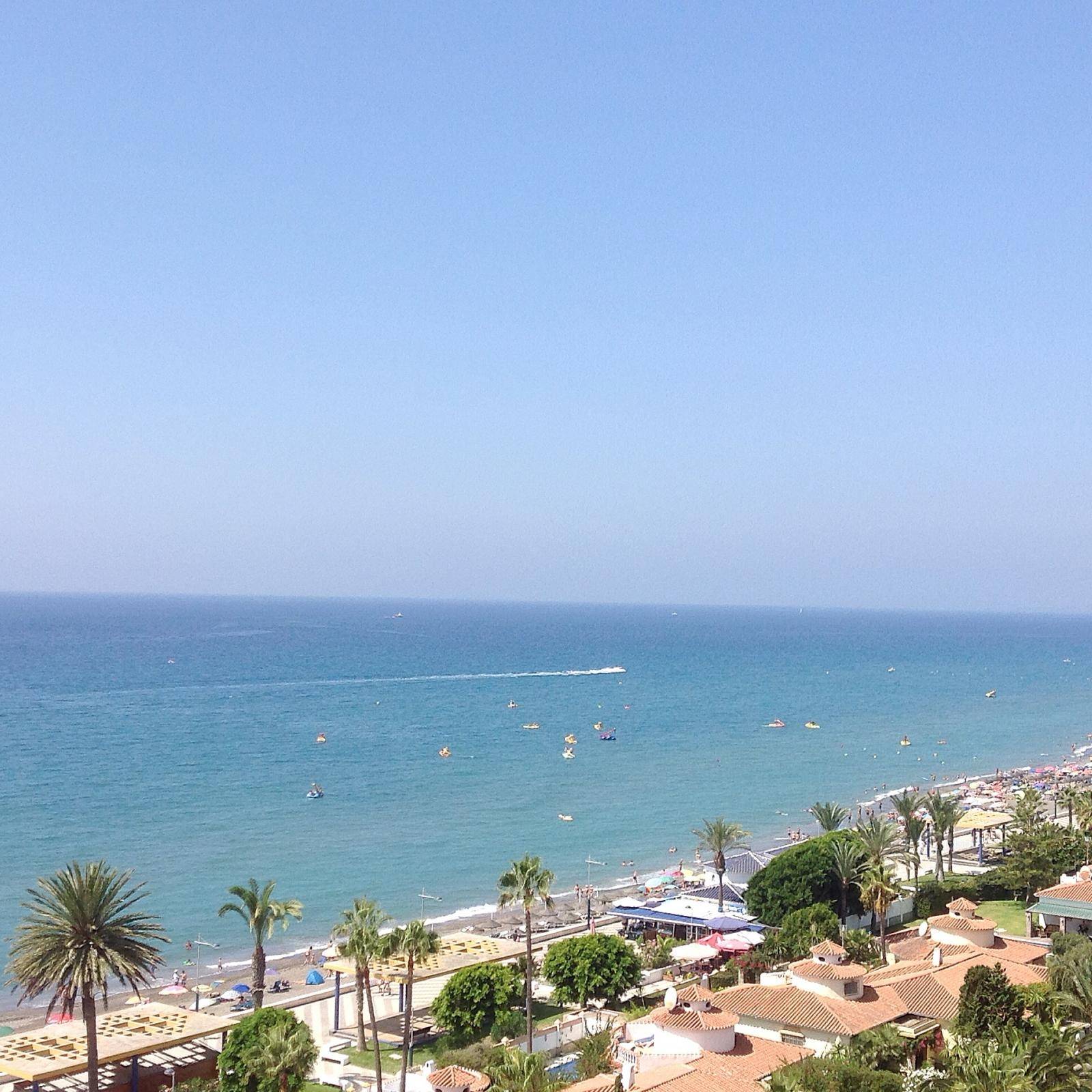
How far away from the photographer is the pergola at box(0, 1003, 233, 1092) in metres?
30.3

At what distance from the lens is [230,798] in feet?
265

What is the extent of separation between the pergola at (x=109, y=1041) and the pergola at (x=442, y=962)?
4829mm

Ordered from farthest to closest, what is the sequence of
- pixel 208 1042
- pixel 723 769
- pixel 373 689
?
pixel 373 689 → pixel 723 769 → pixel 208 1042

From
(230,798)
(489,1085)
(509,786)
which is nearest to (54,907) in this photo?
(489,1085)

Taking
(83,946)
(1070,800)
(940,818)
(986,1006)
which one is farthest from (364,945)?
(1070,800)

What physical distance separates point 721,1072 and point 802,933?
15.1 metres

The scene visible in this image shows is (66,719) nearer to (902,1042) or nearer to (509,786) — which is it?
(509,786)

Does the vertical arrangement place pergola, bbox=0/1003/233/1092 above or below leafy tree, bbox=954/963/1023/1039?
below

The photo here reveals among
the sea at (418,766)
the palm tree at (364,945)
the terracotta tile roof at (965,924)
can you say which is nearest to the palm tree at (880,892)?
the terracotta tile roof at (965,924)

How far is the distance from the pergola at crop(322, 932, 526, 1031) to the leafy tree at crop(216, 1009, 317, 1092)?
428 cm

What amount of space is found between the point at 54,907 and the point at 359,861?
37955 mm

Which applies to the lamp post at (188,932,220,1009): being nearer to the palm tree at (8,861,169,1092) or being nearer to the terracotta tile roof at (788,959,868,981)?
the palm tree at (8,861,169,1092)

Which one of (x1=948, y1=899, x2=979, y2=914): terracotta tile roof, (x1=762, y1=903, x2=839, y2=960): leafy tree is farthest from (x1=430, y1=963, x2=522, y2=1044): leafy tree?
(x1=948, y1=899, x2=979, y2=914): terracotta tile roof

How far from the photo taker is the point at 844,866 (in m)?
45.2
